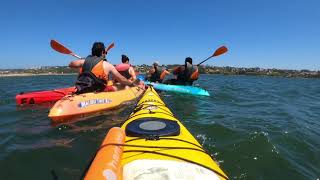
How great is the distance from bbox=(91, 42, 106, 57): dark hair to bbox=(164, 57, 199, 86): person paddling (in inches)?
265

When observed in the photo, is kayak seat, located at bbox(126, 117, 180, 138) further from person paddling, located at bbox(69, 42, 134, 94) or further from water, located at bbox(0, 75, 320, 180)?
person paddling, located at bbox(69, 42, 134, 94)

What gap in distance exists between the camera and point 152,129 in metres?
3.45

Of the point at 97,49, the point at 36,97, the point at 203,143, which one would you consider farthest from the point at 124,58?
the point at 203,143

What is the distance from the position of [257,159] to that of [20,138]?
14.6 feet

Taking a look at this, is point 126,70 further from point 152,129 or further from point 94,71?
point 152,129

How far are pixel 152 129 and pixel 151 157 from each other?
0.72 metres

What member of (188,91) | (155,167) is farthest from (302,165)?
(188,91)

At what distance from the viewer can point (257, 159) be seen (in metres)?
4.89

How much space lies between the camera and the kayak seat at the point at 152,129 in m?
3.35

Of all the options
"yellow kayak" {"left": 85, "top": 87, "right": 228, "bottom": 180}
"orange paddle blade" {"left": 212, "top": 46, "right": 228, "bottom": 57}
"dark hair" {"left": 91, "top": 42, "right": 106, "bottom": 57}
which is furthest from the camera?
"orange paddle blade" {"left": 212, "top": 46, "right": 228, "bottom": 57}

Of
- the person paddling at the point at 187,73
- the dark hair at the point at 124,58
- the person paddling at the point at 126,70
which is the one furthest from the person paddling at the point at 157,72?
the person paddling at the point at 126,70

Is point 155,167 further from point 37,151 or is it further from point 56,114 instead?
point 56,114

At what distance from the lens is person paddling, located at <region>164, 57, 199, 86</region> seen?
13533 millimetres

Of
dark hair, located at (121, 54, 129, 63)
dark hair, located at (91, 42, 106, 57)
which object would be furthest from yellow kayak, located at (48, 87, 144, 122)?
dark hair, located at (121, 54, 129, 63)
